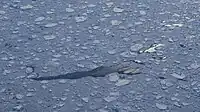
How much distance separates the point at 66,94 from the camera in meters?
2.97

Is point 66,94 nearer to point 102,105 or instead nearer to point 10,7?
point 102,105

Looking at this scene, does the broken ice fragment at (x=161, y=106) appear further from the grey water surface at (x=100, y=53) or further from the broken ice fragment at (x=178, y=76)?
the broken ice fragment at (x=178, y=76)

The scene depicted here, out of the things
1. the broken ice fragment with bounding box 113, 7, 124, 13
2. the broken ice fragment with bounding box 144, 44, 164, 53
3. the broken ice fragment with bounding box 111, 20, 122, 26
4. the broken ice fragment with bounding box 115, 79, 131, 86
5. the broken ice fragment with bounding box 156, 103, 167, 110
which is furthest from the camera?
the broken ice fragment with bounding box 113, 7, 124, 13

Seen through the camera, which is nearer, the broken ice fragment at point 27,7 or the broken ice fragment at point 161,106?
the broken ice fragment at point 161,106

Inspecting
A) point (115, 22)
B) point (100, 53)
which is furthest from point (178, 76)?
point (115, 22)

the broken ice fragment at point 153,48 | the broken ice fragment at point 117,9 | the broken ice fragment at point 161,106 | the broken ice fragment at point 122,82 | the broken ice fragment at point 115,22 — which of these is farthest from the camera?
the broken ice fragment at point 117,9

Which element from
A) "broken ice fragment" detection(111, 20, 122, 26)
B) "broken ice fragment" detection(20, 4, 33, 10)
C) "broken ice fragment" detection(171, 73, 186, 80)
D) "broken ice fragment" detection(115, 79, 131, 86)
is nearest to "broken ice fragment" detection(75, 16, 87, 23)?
"broken ice fragment" detection(111, 20, 122, 26)

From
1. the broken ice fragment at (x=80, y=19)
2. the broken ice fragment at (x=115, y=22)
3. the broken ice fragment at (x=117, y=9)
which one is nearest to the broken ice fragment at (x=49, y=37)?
the broken ice fragment at (x=80, y=19)

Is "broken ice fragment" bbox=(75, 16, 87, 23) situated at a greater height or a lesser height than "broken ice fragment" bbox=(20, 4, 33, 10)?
lesser

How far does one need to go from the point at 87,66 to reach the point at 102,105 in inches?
17.9

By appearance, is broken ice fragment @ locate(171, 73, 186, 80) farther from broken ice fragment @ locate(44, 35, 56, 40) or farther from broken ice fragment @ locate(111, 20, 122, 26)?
broken ice fragment @ locate(44, 35, 56, 40)

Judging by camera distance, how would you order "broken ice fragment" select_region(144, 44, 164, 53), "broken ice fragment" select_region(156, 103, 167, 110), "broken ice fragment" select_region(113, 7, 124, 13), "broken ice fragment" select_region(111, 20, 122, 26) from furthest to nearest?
"broken ice fragment" select_region(113, 7, 124, 13), "broken ice fragment" select_region(111, 20, 122, 26), "broken ice fragment" select_region(144, 44, 164, 53), "broken ice fragment" select_region(156, 103, 167, 110)

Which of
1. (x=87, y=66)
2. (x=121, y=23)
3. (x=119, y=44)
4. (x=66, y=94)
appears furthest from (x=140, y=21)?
(x=66, y=94)

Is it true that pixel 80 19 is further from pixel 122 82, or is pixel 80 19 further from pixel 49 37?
pixel 122 82
